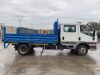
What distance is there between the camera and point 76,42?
1292 centimetres

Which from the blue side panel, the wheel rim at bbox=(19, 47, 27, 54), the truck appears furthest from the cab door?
the wheel rim at bbox=(19, 47, 27, 54)

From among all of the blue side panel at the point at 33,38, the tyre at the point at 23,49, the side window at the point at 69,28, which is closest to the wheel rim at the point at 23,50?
the tyre at the point at 23,49

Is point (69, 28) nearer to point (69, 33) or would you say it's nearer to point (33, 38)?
point (69, 33)

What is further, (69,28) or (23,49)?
(23,49)

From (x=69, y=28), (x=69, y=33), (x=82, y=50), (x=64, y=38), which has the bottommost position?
(x=82, y=50)

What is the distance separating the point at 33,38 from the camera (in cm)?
1291

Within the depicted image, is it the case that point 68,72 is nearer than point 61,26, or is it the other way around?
point 68,72

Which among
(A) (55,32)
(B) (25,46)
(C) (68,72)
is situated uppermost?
(A) (55,32)

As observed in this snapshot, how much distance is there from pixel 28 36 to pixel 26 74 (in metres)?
5.44

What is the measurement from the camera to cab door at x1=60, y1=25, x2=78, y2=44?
12859 mm

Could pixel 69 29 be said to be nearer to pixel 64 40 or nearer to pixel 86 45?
pixel 64 40

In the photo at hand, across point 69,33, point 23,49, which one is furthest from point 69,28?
point 23,49

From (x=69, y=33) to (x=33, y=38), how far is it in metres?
2.51

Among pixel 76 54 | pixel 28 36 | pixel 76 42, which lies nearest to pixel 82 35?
pixel 76 42
